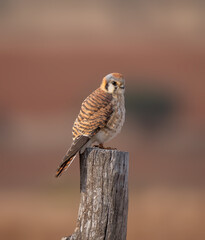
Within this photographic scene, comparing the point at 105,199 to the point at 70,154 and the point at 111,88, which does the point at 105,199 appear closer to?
the point at 70,154

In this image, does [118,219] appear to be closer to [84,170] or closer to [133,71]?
[84,170]

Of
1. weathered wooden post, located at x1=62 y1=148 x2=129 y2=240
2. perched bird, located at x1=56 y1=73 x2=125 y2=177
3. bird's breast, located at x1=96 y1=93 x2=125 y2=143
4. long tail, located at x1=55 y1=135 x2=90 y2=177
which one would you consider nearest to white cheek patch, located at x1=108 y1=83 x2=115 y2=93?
perched bird, located at x1=56 y1=73 x2=125 y2=177

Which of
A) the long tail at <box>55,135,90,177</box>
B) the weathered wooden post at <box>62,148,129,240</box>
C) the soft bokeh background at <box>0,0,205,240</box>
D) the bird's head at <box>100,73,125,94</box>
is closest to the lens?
the weathered wooden post at <box>62,148,129,240</box>

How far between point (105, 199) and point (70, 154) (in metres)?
0.52

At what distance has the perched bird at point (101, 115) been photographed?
16.9 feet

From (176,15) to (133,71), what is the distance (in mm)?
4272

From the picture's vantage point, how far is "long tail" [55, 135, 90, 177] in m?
4.84

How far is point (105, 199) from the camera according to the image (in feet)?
14.9

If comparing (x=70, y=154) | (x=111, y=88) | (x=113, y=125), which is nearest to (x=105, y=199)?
(x=70, y=154)

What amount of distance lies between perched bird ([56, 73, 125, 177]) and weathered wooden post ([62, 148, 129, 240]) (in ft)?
1.39

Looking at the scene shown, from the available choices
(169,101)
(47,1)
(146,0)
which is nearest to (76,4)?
(47,1)

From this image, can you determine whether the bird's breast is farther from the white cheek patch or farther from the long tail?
the long tail

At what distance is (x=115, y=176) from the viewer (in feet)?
14.9

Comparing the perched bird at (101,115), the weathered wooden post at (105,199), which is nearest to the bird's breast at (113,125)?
the perched bird at (101,115)
